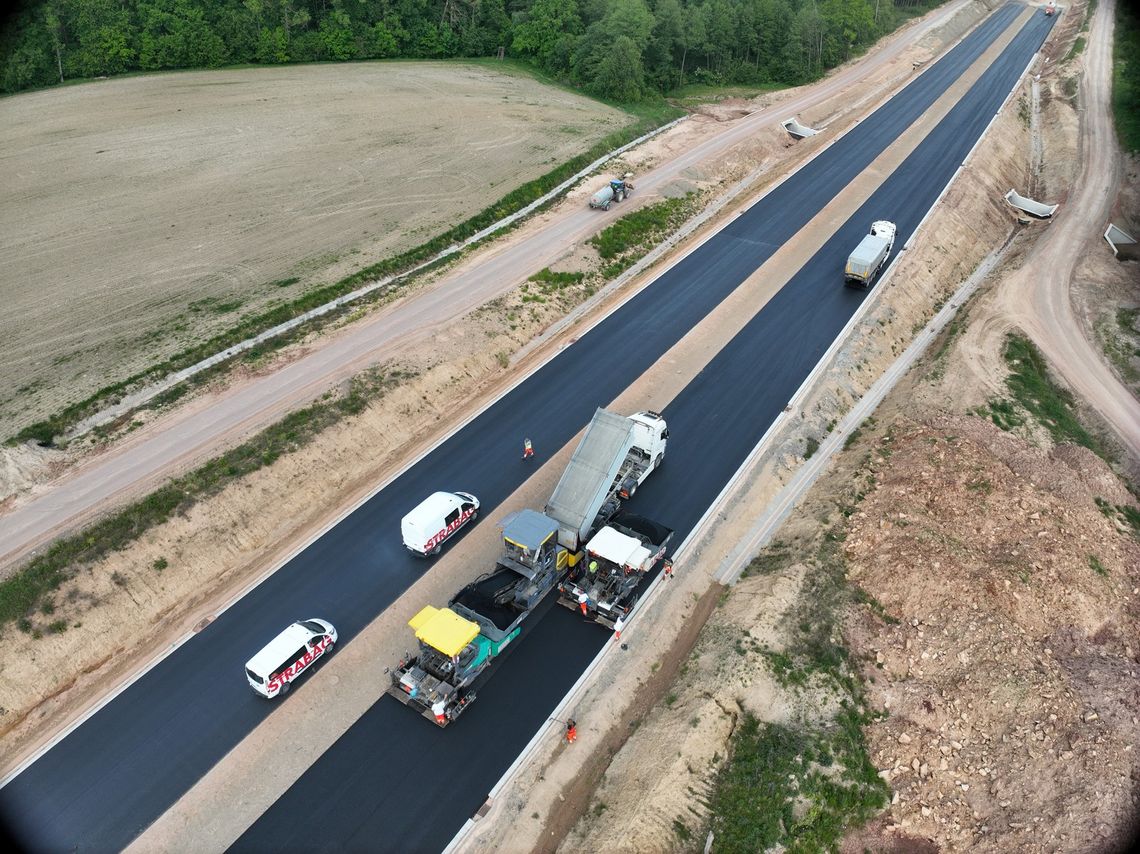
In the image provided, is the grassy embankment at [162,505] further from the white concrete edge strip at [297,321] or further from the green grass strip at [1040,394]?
the green grass strip at [1040,394]

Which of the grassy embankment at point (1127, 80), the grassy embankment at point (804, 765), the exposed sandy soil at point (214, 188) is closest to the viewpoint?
the grassy embankment at point (804, 765)

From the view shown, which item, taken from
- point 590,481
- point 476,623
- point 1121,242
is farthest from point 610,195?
point 476,623

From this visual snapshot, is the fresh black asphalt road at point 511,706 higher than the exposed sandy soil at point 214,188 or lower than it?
lower

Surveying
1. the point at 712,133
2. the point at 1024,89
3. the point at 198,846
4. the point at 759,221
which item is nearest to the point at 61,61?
the point at 712,133

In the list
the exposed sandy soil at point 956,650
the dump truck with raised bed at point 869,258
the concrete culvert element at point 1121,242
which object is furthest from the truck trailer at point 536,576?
the concrete culvert element at point 1121,242

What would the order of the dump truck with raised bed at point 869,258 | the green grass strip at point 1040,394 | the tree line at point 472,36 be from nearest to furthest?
the green grass strip at point 1040,394, the dump truck with raised bed at point 869,258, the tree line at point 472,36

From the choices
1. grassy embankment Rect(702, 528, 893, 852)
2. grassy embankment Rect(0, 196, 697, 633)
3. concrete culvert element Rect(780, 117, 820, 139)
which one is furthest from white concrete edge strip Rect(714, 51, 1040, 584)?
concrete culvert element Rect(780, 117, 820, 139)

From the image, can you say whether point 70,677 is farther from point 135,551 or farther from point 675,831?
point 675,831
